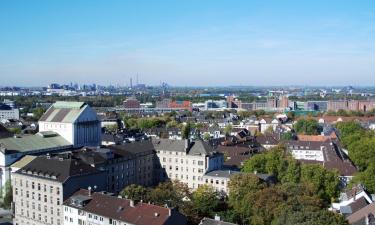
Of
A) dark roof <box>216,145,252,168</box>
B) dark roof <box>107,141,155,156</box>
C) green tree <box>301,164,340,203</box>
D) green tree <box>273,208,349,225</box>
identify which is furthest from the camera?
dark roof <box>216,145,252,168</box>

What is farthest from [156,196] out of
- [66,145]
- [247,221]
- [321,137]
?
[321,137]

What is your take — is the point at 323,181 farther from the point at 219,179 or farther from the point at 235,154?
the point at 235,154

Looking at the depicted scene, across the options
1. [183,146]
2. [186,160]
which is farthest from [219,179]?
[183,146]

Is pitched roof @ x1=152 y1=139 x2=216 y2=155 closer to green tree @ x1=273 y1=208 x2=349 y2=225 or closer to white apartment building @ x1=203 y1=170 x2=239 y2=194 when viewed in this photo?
white apartment building @ x1=203 y1=170 x2=239 y2=194

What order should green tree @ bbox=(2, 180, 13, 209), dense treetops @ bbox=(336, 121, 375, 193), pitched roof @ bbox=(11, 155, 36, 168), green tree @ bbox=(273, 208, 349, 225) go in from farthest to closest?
green tree @ bbox=(2, 180, 13, 209)
dense treetops @ bbox=(336, 121, 375, 193)
pitched roof @ bbox=(11, 155, 36, 168)
green tree @ bbox=(273, 208, 349, 225)

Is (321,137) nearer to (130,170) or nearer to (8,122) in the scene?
(130,170)

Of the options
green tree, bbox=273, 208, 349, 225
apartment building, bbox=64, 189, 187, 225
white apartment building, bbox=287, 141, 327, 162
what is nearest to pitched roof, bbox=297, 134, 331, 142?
white apartment building, bbox=287, 141, 327, 162
